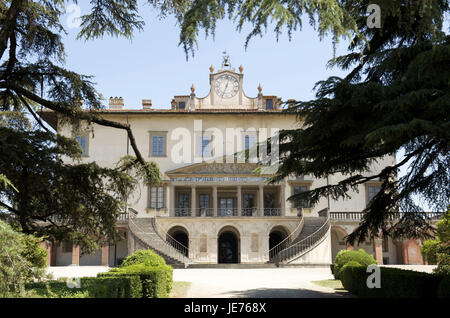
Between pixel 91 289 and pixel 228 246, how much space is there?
27.9 meters

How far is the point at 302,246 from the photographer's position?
28812 mm

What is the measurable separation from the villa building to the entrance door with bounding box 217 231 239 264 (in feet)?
0.26

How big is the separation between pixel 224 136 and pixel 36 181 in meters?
27.2

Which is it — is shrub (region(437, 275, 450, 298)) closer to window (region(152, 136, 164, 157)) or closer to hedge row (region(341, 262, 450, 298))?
hedge row (region(341, 262, 450, 298))

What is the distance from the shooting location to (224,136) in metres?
35.1

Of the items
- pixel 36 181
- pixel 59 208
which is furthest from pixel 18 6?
pixel 59 208

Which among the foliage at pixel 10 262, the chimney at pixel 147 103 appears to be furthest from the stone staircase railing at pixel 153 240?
the foliage at pixel 10 262

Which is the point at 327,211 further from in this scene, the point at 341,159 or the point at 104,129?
the point at 341,159

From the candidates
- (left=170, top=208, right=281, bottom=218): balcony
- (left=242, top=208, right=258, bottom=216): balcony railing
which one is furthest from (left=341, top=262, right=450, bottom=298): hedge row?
(left=242, top=208, right=258, bottom=216): balcony railing

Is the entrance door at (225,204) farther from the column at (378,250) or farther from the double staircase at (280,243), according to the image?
the column at (378,250)

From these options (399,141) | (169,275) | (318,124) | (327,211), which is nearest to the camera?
(399,141)

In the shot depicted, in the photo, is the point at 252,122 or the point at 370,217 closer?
the point at 370,217

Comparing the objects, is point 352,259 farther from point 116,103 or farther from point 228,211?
point 116,103

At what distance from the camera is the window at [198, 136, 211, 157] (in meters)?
34.7
